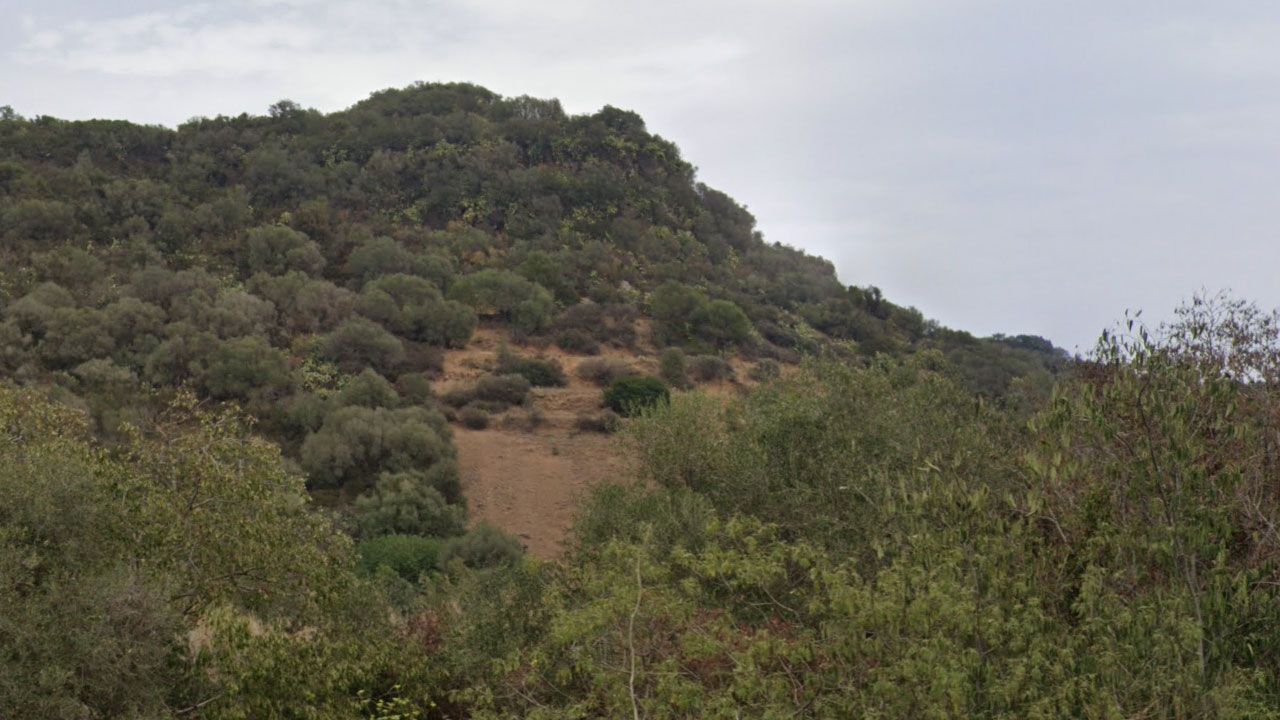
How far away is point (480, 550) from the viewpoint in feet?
75.5

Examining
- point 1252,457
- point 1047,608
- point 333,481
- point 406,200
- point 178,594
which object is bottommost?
point 333,481

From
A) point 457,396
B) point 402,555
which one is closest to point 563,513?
point 402,555

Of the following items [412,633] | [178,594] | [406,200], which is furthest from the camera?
[406,200]

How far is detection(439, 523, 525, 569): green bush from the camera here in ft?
74.7

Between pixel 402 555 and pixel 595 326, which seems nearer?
pixel 402 555

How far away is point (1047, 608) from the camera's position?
315 inches

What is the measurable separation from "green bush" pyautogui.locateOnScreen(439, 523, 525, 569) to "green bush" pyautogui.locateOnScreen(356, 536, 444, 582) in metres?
0.27

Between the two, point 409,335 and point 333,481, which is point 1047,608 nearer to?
point 333,481

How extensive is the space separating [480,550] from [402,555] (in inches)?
62.2

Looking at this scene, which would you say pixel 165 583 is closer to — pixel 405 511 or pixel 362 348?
pixel 405 511

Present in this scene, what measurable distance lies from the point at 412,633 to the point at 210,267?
106 feet

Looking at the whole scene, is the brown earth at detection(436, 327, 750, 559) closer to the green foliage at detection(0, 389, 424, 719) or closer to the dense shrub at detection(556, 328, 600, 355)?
the dense shrub at detection(556, 328, 600, 355)

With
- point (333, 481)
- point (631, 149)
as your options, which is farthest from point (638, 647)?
point (631, 149)

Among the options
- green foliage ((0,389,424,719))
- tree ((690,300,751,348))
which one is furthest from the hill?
tree ((690,300,751,348))
